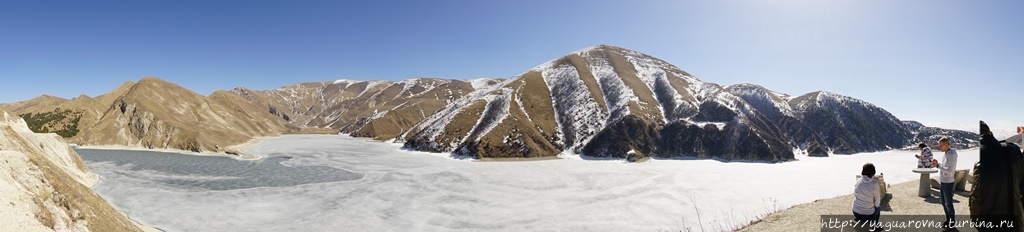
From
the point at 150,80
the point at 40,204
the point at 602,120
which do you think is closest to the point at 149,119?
the point at 150,80

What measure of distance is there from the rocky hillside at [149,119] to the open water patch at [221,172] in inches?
764

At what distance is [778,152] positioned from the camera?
75.1 metres

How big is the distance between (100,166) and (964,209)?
8575 cm

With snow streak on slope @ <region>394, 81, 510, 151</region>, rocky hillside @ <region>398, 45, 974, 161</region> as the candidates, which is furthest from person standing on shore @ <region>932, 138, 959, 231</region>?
snow streak on slope @ <region>394, 81, 510, 151</region>

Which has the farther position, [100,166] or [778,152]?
[778,152]

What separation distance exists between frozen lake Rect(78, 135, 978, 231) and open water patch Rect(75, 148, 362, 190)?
17 centimetres

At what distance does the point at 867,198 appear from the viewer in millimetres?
9945

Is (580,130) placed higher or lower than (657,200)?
higher

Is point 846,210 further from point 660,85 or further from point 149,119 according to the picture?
point 149,119

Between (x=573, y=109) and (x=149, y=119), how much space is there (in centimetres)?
10025

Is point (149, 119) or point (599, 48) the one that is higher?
point (599, 48)

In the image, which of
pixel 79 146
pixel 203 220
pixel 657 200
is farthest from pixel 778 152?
pixel 79 146

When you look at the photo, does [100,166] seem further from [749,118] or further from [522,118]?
[749,118]

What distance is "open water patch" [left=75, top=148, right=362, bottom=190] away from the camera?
4491 cm
